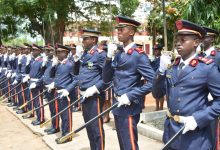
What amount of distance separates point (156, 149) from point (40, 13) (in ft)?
53.7

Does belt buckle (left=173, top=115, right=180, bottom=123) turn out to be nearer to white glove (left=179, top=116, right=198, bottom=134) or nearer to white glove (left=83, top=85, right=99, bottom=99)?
white glove (left=179, top=116, right=198, bottom=134)

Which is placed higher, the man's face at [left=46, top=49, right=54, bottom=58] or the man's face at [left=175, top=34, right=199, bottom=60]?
the man's face at [left=175, top=34, right=199, bottom=60]

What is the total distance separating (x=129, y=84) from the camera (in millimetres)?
4281

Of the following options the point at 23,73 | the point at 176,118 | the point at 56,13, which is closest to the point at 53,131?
the point at 23,73

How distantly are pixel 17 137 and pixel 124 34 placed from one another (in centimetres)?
447

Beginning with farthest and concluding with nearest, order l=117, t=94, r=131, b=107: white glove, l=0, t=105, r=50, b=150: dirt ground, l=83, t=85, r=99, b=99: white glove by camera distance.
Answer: l=0, t=105, r=50, b=150: dirt ground
l=83, t=85, r=99, b=99: white glove
l=117, t=94, r=131, b=107: white glove

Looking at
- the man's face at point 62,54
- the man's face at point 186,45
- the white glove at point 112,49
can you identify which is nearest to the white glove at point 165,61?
the man's face at point 186,45

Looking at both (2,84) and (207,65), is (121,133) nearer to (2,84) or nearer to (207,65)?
(207,65)

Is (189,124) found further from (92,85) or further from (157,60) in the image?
(157,60)

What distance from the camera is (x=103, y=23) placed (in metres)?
20.7

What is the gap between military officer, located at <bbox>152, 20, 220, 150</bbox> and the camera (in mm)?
3043

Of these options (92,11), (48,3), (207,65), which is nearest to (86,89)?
(207,65)

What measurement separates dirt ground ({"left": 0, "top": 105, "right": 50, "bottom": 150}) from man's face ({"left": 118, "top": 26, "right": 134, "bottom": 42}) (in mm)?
3280

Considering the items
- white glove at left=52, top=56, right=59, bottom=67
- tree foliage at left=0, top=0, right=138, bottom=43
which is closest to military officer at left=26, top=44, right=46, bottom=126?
white glove at left=52, top=56, right=59, bottom=67
